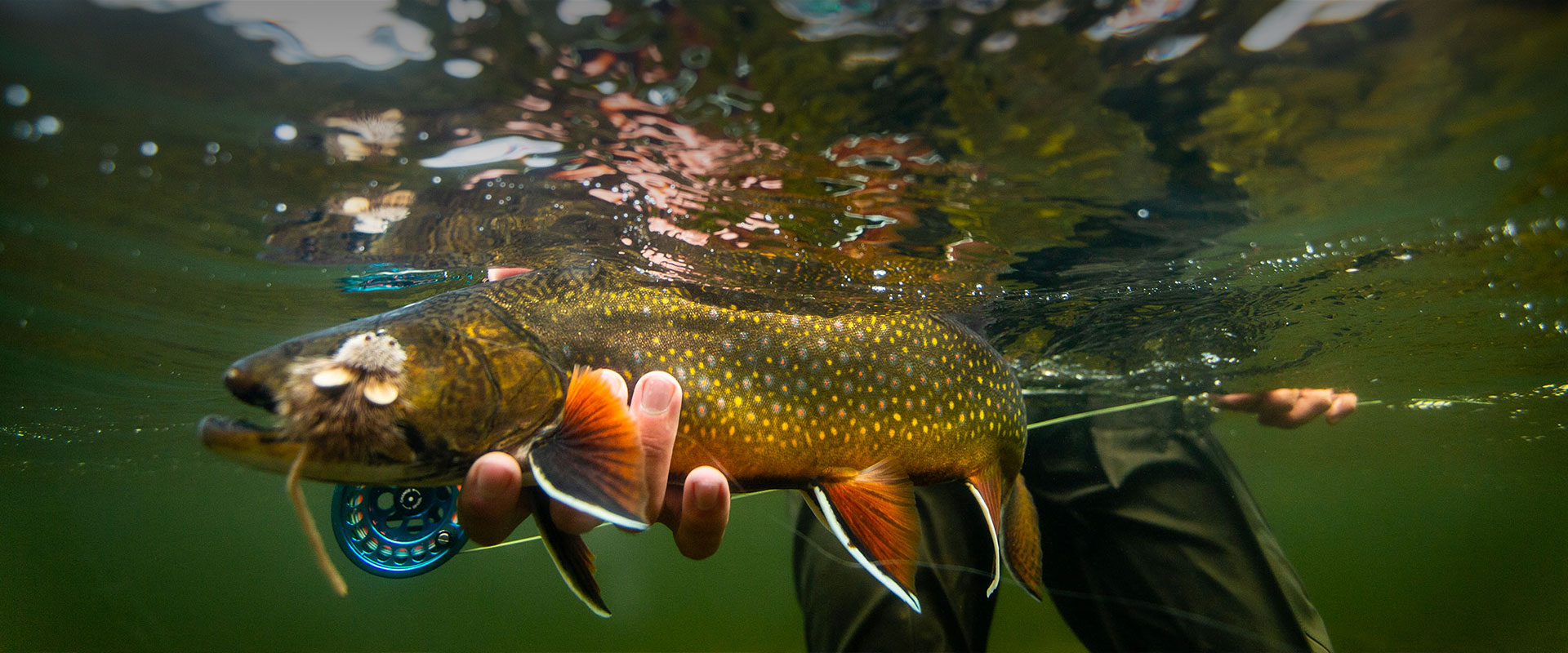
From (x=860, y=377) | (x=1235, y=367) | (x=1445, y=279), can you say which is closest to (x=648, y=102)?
(x=860, y=377)

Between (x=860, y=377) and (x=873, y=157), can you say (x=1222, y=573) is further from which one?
(x=873, y=157)

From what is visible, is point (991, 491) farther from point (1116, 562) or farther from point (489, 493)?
point (489, 493)

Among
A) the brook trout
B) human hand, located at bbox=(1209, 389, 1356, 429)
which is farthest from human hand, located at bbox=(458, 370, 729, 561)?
human hand, located at bbox=(1209, 389, 1356, 429)

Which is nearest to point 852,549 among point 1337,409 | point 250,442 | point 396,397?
point 396,397

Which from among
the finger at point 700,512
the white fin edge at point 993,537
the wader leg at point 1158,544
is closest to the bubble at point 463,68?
the finger at point 700,512

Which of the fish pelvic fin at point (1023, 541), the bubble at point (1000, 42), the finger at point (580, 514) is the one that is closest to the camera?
the finger at point (580, 514)

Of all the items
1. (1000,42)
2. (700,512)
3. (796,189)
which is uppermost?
(1000,42)

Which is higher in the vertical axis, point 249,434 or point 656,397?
point 249,434

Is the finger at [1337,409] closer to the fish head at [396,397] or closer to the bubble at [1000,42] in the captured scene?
the bubble at [1000,42]
